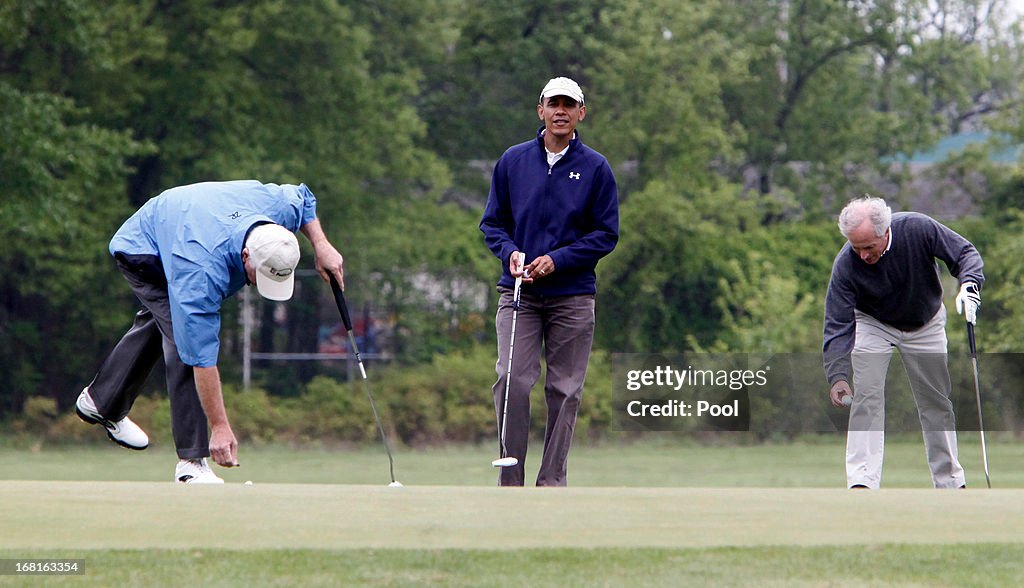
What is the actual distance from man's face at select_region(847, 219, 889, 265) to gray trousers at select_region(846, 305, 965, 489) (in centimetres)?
48

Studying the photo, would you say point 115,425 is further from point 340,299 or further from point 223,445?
point 223,445

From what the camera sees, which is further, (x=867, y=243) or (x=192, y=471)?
(x=867, y=243)

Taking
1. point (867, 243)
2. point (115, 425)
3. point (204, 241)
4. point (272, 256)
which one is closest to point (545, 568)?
point (272, 256)

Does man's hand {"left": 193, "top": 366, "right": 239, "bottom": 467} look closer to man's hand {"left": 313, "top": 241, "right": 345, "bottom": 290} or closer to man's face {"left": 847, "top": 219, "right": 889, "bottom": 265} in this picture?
man's hand {"left": 313, "top": 241, "right": 345, "bottom": 290}

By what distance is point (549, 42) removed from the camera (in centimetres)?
2694

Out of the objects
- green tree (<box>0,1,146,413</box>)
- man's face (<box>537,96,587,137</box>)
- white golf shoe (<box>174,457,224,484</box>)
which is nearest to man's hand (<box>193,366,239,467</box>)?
white golf shoe (<box>174,457,224,484</box>)

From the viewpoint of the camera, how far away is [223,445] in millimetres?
6184

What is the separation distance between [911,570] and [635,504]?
0.98 m

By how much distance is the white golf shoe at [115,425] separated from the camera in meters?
7.19

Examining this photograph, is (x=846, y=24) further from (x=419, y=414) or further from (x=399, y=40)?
(x=419, y=414)

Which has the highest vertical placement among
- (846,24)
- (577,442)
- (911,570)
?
(846,24)

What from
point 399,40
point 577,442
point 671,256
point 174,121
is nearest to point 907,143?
point 671,256

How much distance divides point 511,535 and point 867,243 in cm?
351

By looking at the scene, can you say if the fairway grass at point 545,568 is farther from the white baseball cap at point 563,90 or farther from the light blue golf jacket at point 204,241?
the white baseball cap at point 563,90
